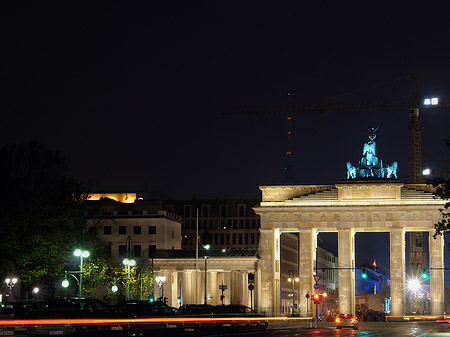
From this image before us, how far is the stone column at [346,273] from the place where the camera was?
122m

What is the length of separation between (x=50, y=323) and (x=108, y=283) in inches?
2871

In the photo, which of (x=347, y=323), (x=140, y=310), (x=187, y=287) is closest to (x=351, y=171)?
(x=187, y=287)

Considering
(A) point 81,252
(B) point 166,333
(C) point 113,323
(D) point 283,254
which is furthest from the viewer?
(D) point 283,254

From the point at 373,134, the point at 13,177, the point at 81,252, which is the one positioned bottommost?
the point at 81,252

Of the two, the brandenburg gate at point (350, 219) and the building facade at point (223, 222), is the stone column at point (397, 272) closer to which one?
the brandenburg gate at point (350, 219)

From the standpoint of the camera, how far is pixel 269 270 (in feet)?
412

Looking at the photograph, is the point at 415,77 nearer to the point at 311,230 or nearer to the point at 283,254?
the point at 283,254

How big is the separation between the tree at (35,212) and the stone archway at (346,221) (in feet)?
133

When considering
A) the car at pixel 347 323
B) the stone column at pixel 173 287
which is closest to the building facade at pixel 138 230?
the stone column at pixel 173 287

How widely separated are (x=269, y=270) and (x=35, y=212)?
1957 inches

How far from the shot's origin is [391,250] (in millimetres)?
122562

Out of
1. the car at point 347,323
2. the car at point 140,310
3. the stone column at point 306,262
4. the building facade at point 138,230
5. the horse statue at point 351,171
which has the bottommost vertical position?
the car at point 347,323

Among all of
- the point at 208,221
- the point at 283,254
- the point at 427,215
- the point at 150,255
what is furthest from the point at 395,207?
the point at 208,221

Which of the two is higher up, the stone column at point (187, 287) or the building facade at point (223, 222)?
the building facade at point (223, 222)
